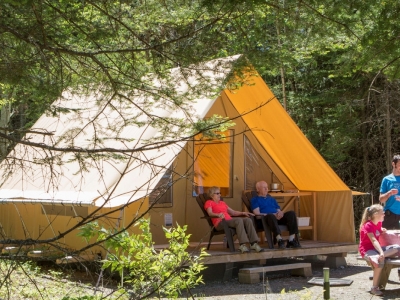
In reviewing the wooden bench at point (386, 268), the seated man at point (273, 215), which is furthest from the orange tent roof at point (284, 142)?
the wooden bench at point (386, 268)

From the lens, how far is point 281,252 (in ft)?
26.2

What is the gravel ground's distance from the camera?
21.4 ft

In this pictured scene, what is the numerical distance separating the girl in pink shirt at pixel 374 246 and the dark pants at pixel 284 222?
1.65 meters

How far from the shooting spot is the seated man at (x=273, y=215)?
8.23 m

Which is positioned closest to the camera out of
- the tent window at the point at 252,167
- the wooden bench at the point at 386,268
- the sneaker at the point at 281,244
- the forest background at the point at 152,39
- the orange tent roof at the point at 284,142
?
the forest background at the point at 152,39

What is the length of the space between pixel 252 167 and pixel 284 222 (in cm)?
131

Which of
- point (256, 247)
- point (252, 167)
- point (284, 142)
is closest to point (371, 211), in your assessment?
point (256, 247)

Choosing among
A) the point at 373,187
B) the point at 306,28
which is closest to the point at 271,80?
the point at 373,187

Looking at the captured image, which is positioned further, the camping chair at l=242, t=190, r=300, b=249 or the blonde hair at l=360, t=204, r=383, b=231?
the camping chair at l=242, t=190, r=300, b=249

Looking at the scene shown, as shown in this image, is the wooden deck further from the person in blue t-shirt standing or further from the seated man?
the person in blue t-shirt standing

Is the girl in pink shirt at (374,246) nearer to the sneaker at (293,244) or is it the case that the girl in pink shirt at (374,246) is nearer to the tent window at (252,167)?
the sneaker at (293,244)

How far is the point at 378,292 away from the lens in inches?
255

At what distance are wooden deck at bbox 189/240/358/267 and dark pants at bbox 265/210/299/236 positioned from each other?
0.80 feet

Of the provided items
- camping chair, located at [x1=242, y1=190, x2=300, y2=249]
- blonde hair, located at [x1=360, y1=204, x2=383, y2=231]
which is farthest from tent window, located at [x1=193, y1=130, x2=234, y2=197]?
blonde hair, located at [x1=360, y1=204, x2=383, y2=231]
